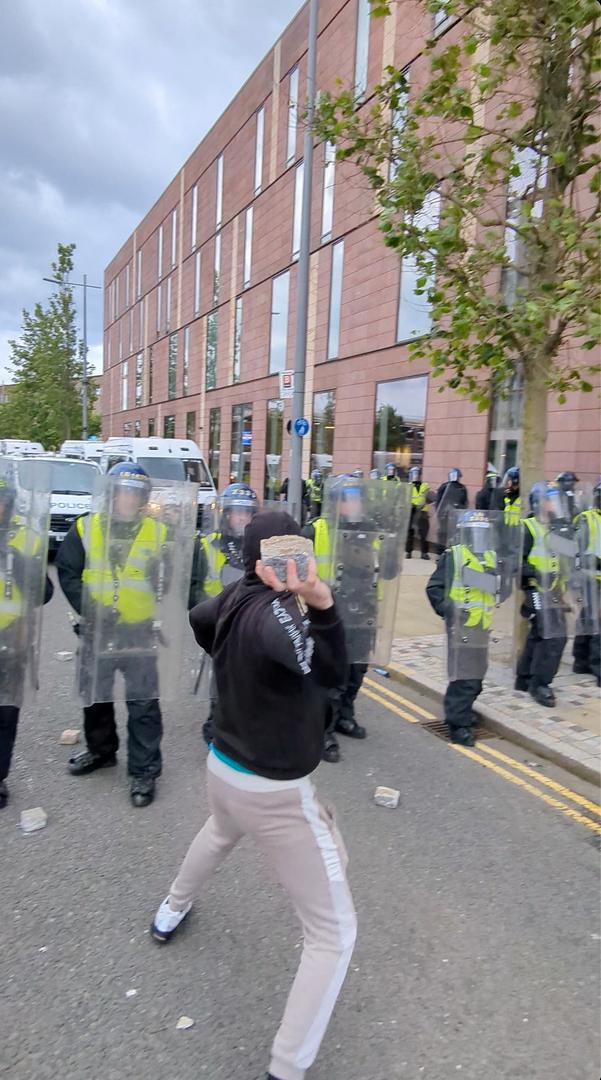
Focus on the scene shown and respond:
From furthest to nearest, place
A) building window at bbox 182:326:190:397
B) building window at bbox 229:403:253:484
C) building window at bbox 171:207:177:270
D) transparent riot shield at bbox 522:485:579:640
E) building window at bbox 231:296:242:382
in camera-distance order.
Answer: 1. building window at bbox 171:207:177:270
2. building window at bbox 182:326:190:397
3. building window at bbox 231:296:242:382
4. building window at bbox 229:403:253:484
5. transparent riot shield at bbox 522:485:579:640

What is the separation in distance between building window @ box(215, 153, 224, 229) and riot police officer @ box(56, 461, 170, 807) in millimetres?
28787

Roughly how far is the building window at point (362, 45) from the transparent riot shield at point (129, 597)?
705 inches

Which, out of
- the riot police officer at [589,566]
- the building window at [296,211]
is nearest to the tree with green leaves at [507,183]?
the riot police officer at [589,566]

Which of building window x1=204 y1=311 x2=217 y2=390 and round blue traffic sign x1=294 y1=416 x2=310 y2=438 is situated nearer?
round blue traffic sign x1=294 y1=416 x2=310 y2=438

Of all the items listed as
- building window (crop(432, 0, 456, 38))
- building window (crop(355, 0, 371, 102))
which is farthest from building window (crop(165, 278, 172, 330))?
building window (crop(432, 0, 456, 38))

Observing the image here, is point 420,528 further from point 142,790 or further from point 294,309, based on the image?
point 142,790

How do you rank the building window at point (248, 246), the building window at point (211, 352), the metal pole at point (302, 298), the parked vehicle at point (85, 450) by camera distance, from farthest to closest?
the building window at point (211, 352)
the building window at point (248, 246)
the parked vehicle at point (85, 450)
the metal pole at point (302, 298)

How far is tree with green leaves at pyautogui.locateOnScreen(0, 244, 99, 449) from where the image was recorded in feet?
109

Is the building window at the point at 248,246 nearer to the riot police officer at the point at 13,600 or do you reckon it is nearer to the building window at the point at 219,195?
the building window at the point at 219,195

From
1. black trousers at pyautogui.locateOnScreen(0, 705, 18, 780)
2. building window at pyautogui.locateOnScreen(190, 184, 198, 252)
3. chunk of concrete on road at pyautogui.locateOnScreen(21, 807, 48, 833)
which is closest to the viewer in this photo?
chunk of concrete on road at pyautogui.locateOnScreen(21, 807, 48, 833)

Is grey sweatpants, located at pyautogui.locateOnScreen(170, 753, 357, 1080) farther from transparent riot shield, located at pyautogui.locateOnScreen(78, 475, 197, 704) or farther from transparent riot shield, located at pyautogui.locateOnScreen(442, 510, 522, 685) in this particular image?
transparent riot shield, located at pyautogui.locateOnScreen(442, 510, 522, 685)

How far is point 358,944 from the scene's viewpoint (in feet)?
9.39

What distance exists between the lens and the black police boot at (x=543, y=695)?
19.0 ft

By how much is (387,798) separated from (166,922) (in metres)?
1.72
